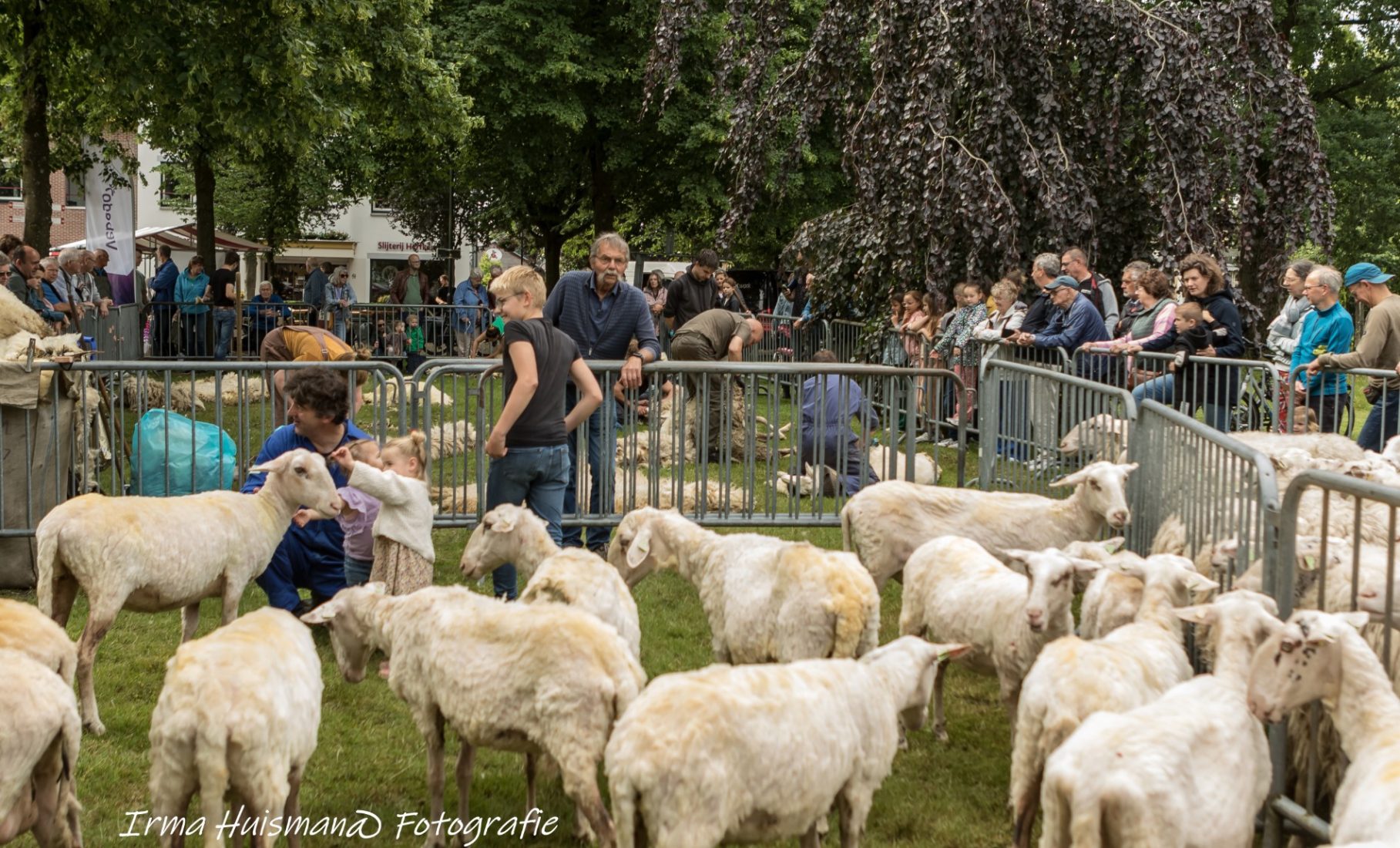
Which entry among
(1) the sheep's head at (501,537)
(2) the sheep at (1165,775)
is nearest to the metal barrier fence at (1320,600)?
(2) the sheep at (1165,775)

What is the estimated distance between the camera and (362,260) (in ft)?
196

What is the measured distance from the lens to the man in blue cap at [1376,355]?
30.3 feet

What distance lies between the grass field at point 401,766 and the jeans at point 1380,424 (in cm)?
408

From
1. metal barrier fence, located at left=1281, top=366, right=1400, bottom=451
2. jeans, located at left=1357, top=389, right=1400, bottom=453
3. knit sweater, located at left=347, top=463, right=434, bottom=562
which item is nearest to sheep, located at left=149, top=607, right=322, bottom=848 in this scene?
knit sweater, located at left=347, top=463, right=434, bottom=562

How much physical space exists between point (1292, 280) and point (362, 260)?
5199cm

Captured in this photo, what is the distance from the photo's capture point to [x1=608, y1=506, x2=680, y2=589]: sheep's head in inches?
233

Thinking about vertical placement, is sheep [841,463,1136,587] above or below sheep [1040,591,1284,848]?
above

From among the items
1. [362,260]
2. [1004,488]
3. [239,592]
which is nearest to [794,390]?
[1004,488]

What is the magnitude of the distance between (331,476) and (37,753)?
2.80 m

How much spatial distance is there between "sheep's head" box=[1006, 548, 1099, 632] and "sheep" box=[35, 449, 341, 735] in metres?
3.14

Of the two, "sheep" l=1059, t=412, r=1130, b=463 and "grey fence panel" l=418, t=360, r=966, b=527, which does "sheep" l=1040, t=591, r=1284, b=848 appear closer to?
"sheep" l=1059, t=412, r=1130, b=463

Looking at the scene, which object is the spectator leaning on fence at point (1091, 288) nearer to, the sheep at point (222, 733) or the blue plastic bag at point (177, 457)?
the blue plastic bag at point (177, 457)

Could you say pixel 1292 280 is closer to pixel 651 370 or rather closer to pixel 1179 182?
pixel 1179 182

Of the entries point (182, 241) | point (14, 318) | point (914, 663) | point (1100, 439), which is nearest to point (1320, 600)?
point (914, 663)
